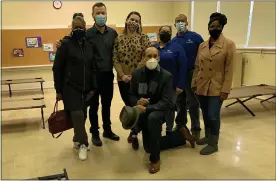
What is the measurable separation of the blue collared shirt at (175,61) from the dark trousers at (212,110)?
0.29m

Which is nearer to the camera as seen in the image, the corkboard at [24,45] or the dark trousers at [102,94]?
the dark trousers at [102,94]

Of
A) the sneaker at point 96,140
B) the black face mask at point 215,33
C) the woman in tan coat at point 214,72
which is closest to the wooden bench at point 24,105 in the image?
the sneaker at point 96,140

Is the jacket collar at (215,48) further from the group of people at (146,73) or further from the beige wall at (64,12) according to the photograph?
the beige wall at (64,12)

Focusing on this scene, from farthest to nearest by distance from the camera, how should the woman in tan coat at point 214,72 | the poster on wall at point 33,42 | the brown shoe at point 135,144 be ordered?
the poster on wall at point 33,42
the brown shoe at point 135,144
the woman in tan coat at point 214,72

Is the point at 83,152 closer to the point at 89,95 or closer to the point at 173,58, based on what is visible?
the point at 89,95

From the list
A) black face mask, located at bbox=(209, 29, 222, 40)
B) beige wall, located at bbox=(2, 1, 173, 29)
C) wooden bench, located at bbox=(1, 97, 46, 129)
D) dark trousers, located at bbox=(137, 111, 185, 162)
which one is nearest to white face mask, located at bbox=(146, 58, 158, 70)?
dark trousers, located at bbox=(137, 111, 185, 162)

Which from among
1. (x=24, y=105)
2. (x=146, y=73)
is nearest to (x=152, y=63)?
(x=146, y=73)

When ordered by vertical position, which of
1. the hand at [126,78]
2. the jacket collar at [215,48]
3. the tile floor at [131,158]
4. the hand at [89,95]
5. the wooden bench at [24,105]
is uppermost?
the jacket collar at [215,48]

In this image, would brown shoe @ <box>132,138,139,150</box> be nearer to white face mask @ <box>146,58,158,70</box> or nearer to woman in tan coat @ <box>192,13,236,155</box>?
woman in tan coat @ <box>192,13,236,155</box>

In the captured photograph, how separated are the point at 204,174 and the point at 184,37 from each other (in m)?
1.44

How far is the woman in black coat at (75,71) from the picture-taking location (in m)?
2.41

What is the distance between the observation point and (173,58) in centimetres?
260

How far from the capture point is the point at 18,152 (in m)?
2.81

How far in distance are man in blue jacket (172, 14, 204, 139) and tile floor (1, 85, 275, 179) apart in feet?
1.36
